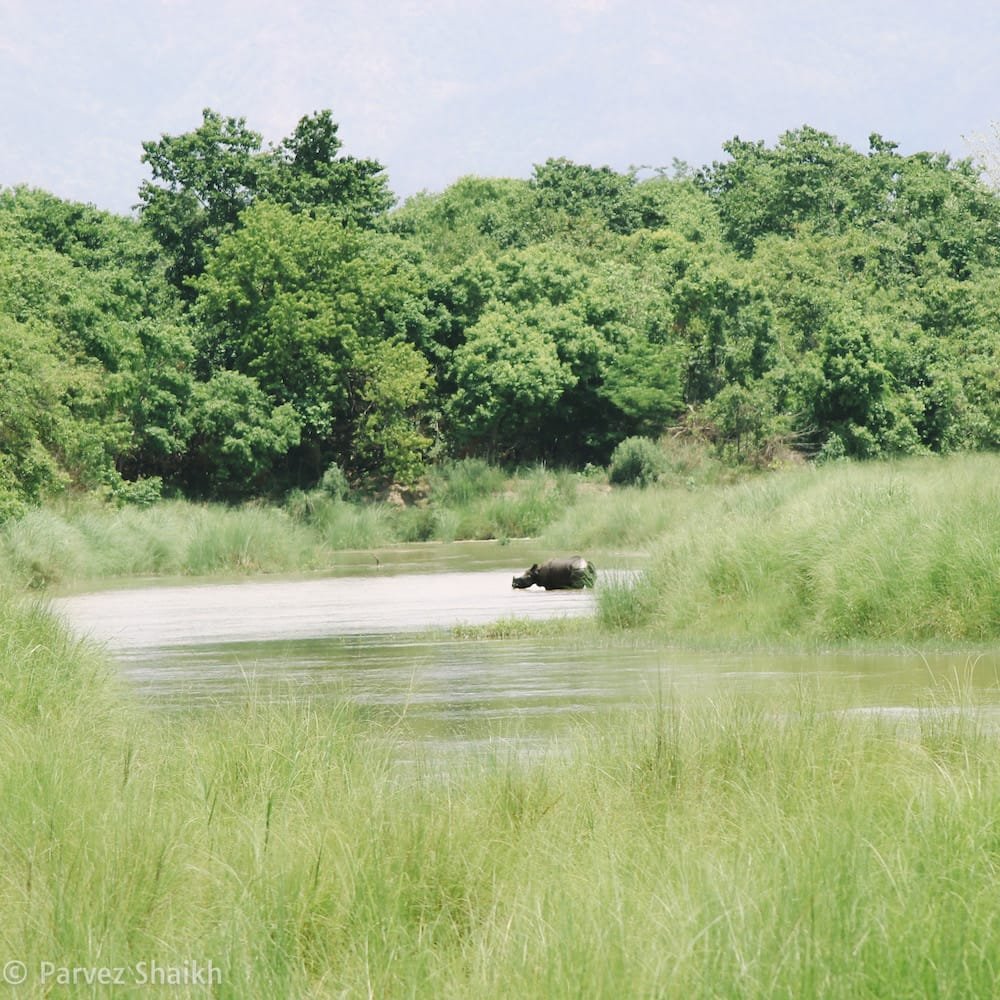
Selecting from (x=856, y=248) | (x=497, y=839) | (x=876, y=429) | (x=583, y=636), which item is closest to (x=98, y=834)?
(x=497, y=839)

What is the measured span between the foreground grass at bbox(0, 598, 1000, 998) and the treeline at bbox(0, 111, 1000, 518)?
109 ft

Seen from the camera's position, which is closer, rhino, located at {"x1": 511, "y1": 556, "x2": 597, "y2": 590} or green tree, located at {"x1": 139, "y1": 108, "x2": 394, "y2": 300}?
rhino, located at {"x1": 511, "y1": 556, "x2": 597, "y2": 590}

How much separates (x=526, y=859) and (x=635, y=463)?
41.8m

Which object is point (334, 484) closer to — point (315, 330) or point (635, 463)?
point (315, 330)

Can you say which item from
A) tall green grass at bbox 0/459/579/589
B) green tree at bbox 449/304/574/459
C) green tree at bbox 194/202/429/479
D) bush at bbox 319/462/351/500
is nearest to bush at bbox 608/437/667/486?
tall green grass at bbox 0/459/579/589

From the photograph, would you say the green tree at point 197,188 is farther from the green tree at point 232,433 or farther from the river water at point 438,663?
the river water at point 438,663

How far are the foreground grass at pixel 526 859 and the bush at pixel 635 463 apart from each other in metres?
38.7

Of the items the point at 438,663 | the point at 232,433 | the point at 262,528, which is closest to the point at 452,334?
the point at 232,433

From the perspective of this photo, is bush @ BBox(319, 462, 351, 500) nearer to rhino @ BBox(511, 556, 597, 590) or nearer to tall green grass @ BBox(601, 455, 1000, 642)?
A: rhino @ BBox(511, 556, 597, 590)

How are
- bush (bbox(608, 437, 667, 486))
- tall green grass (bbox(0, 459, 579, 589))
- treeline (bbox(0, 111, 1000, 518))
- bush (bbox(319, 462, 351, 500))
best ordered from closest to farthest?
1. tall green grass (bbox(0, 459, 579, 589))
2. treeline (bbox(0, 111, 1000, 518))
3. bush (bbox(319, 462, 351, 500))
4. bush (bbox(608, 437, 667, 486))

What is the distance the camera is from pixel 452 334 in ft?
174

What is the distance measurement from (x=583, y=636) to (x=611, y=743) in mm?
9722

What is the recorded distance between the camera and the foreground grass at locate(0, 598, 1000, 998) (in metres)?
4.61

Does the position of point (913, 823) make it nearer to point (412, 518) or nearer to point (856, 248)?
point (412, 518)
